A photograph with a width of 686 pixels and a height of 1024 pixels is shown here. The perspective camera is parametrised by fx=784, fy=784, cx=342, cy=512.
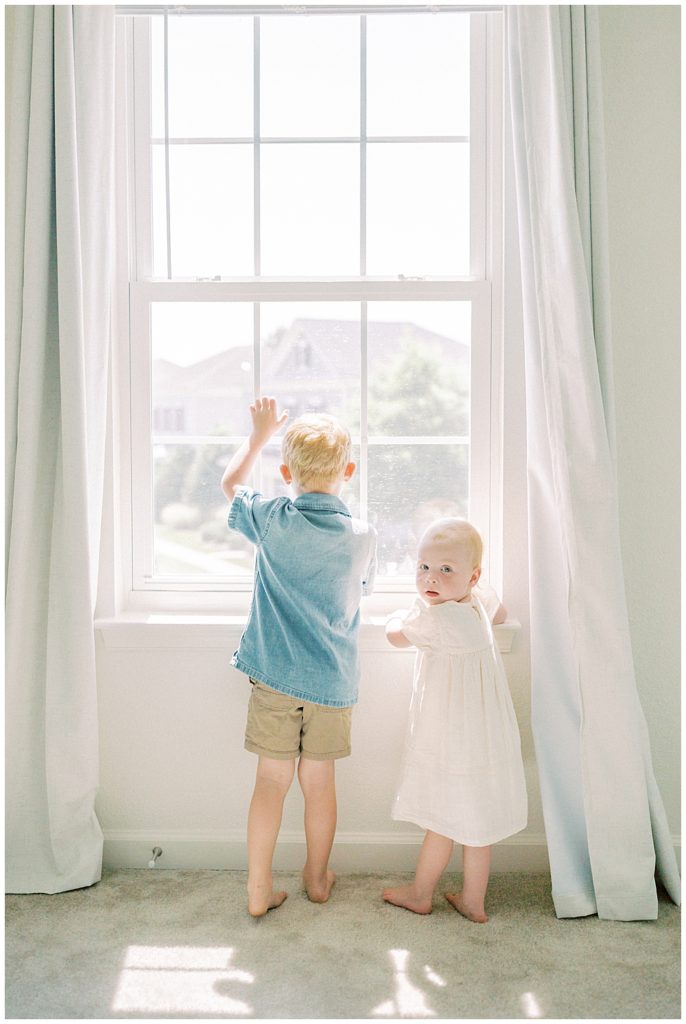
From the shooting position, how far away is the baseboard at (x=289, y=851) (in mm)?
2160

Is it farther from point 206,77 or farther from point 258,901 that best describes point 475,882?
point 206,77

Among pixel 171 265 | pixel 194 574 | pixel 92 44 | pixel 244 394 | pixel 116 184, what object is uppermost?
pixel 92 44

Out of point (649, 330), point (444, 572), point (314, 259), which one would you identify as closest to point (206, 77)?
point (314, 259)

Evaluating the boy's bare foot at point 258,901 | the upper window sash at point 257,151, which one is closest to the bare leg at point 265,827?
the boy's bare foot at point 258,901

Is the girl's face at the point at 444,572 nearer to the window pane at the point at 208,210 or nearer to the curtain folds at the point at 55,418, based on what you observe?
the curtain folds at the point at 55,418

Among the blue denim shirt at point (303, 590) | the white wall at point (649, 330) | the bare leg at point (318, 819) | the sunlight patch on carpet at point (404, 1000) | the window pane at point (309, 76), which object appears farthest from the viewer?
the window pane at point (309, 76)

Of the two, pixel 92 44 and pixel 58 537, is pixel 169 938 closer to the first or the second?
pixel 58 537

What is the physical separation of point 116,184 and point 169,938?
1.95 meters

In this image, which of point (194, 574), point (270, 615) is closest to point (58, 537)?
point (194, 574)

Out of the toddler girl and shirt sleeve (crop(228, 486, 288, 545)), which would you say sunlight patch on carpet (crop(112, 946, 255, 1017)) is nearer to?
the toddler girl

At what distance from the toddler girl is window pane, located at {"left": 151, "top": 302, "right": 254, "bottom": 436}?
724mm

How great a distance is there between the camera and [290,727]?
76.1 inches

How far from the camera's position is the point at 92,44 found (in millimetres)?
1988

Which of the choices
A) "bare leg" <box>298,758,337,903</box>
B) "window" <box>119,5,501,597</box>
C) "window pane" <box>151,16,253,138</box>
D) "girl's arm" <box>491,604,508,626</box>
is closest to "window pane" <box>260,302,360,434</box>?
"window" <box>119,5,501,597</box>
